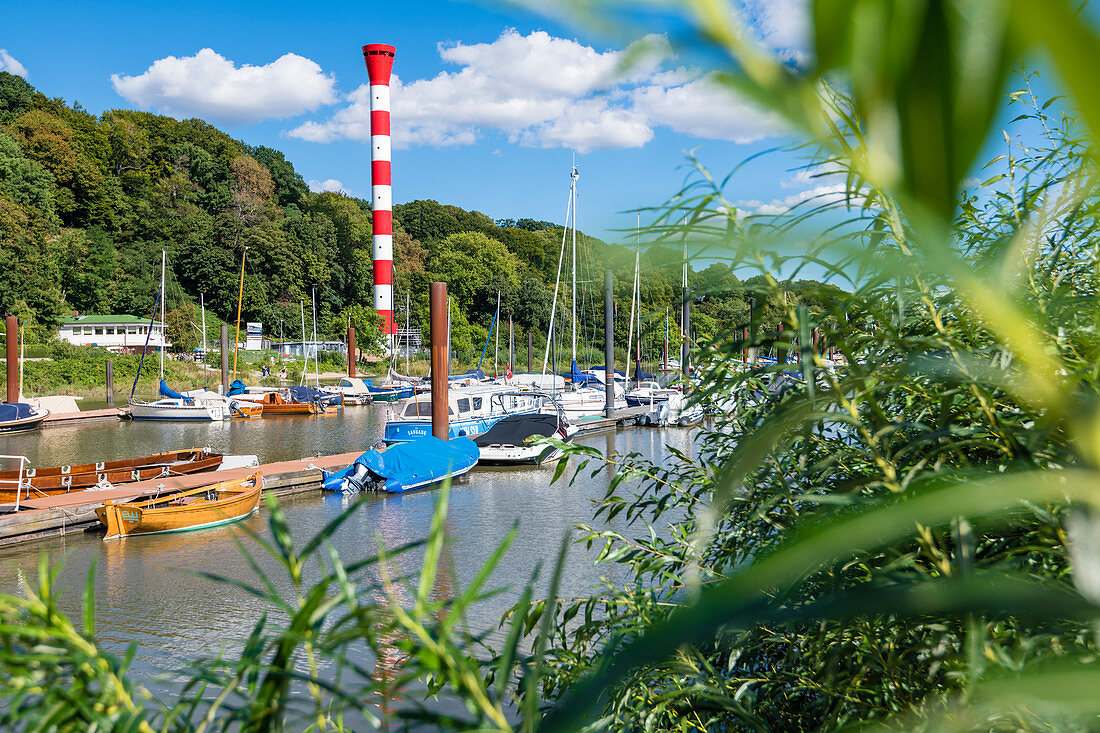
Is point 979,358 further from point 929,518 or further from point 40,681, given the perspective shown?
point 40,681

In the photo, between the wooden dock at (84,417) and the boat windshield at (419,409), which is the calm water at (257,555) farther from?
the wooden dock at (84,417)

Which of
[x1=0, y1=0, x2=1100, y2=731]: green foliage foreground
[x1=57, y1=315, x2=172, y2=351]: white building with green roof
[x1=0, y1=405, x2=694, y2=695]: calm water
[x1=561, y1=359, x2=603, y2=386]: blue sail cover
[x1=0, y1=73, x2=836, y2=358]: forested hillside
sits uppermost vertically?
[x1=0, y1=73, x2=836, y2=358]: forested hillside

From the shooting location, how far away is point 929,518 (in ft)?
1.00

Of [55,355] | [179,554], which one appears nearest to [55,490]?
[179,554]

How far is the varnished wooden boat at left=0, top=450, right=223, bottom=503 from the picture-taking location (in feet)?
51.9

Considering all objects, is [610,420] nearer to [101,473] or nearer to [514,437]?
[514,437]

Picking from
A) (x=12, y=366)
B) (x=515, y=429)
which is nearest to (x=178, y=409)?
(x=12, y=366)

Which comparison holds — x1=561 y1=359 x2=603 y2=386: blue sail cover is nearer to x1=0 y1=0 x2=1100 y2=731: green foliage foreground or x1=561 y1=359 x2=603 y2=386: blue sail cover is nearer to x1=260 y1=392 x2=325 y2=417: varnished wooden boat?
x1=260 y1=392 x2=325 y2=417: varnished wooden boat

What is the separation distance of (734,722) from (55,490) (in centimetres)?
1745

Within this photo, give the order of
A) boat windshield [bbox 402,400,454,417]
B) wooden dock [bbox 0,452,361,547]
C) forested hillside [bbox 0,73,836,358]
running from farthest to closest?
forested hillside [bbox 0,73,836,358] < boat windshield [bbox 402,400,454,417] < wooden dock [bbox 0,452,361,547]

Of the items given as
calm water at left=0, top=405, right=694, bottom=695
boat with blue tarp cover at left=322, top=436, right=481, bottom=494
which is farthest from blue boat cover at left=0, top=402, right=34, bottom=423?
boat with blue tarp cover at left=322, top=436, right=481, bottom=494

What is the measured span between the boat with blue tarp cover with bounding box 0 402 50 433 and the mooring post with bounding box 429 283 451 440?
17625 mm

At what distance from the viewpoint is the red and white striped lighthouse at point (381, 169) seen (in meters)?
52.8

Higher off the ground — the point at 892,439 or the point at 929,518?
the point at 929,518
